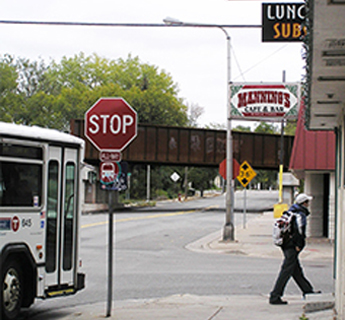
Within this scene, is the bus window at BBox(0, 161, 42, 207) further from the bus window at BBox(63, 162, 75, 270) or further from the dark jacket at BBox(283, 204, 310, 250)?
the dark jacket at BBox(283, 204, 310, 250)

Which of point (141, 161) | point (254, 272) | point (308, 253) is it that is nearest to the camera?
point (254, 272)

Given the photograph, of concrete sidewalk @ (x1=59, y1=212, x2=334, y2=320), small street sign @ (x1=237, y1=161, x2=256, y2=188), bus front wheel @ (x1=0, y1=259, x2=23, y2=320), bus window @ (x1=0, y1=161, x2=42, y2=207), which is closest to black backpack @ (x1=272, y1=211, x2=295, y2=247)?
concrete sidewalk @ (x1=59, y1=212, x2=334, y2=320)

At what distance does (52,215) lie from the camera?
9.77 meters

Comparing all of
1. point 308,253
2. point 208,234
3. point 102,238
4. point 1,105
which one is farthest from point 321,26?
point 1,105

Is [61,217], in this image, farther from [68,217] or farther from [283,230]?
[283,230]

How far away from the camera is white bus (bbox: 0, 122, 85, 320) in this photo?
29.3 feet

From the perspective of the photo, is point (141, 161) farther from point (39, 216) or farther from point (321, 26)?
point (321, 26)

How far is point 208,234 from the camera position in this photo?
93.2 ft

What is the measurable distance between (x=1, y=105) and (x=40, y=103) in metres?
5.20

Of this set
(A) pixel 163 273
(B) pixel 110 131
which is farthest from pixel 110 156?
(A) pixel 163 273

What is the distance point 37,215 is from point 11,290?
1126 millimetres

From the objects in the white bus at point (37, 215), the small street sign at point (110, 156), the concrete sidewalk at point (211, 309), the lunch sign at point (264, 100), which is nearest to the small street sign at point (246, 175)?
the lunch sign at point (264, 100)

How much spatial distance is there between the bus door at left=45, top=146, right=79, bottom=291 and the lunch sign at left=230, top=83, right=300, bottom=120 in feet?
43.8

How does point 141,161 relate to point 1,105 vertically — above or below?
below
